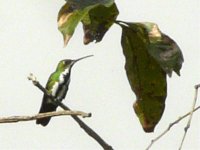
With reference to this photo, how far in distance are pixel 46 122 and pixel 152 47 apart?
331cm

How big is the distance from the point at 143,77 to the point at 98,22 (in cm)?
17

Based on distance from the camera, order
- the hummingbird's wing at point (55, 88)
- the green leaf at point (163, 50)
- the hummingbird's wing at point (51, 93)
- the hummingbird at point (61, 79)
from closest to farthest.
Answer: the green leaf at point (163, 50)
the hummingbird's wing at point (51, 93)
the hummingbird's wing at point (55, 88)
the hummingbird at point (61, 79)

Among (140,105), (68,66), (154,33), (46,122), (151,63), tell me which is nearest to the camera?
(154,33)

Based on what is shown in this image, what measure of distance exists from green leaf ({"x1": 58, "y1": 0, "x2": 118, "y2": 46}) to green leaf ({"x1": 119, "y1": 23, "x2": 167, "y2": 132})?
4cm

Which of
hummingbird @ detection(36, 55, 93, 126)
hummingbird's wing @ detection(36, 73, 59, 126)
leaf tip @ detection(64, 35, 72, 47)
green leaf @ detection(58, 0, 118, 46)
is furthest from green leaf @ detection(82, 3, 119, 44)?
hummingbird @ detection(36, 55, 93, 126)

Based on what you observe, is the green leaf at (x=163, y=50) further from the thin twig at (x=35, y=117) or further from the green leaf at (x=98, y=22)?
the thin twig at (x=35, y=117)

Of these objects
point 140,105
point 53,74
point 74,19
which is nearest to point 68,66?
point 53,74

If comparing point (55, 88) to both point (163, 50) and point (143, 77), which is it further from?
point (163, 50)

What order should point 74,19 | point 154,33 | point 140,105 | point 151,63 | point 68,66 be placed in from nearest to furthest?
point 74,19
point 154,33
point 151,63
point 140,105
point 68,66

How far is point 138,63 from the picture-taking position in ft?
3.91

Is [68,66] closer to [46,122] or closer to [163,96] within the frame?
→ [46,122]

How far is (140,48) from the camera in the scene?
45.9 inches

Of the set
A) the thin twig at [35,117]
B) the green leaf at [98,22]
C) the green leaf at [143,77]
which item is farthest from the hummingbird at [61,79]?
the thin twig at [35,117]

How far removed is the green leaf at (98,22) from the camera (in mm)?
1044
